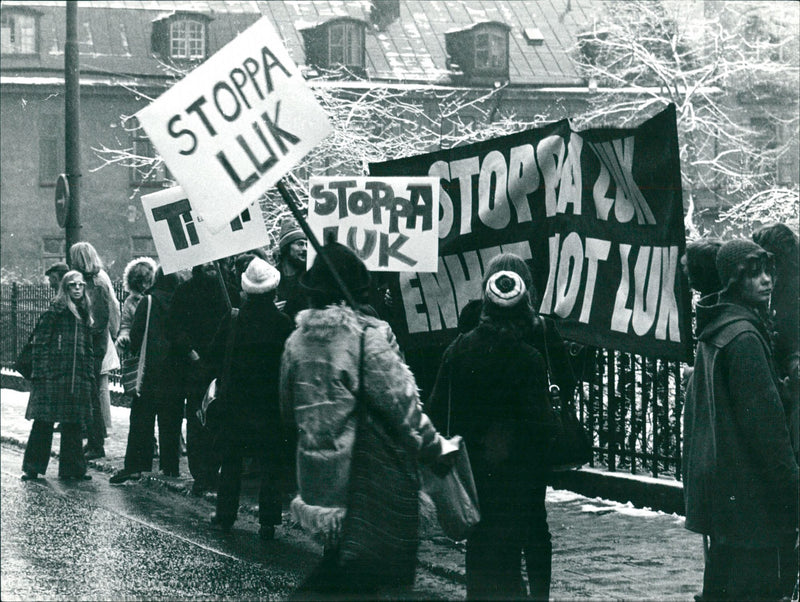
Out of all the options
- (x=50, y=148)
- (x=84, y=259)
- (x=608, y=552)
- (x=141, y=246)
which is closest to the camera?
(x=608, y=552)

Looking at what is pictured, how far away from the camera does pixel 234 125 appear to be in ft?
20.8

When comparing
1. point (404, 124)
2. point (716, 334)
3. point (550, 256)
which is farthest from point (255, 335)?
point (404, 124)

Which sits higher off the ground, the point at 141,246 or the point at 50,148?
the point at 50,148

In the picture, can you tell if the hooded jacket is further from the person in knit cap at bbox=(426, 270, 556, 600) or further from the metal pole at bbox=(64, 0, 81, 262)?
the metal pole at bbox=(64, 0, 81, 262)

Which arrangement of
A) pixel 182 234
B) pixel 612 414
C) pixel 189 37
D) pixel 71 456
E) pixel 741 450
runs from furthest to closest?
pixel 189 37 < pixel 71 456 < pixel 182 234 < pixel 612 414 < pixel 741 450

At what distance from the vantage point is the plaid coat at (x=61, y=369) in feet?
36.8

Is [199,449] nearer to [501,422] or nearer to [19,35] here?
[501,422]

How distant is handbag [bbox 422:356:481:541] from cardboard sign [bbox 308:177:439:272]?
10.9ft

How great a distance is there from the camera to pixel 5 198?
1602 inches

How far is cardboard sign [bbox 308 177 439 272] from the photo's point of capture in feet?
27.7

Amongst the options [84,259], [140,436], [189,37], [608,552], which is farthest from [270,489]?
[189,37]

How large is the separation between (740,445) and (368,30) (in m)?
30.2

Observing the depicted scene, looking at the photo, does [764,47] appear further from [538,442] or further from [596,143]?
[538,442]

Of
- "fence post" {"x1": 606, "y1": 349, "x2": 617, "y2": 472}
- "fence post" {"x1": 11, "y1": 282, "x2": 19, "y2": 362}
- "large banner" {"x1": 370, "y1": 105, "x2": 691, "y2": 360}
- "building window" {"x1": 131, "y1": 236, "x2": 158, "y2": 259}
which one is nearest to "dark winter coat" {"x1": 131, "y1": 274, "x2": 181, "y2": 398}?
"large banner" {"x1": 370, "y1": 105, "x2": 691, "y2": 360}
